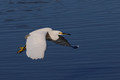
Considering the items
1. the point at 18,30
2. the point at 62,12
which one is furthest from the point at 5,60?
the point at 62,12

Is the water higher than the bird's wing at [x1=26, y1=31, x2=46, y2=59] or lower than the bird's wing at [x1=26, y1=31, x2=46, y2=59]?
lower

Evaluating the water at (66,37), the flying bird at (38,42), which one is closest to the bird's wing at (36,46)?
the flying bird at (38,42)

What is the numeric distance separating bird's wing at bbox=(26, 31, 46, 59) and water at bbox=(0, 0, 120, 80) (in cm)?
198

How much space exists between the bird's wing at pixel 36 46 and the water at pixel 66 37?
6.49 feet

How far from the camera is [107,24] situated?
15422 millimetres

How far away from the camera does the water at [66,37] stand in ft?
38.3

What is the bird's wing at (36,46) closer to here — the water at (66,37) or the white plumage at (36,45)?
the white plumage at (36,45)

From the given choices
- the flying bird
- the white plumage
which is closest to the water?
the flying bird

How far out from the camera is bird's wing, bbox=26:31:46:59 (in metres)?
8.57

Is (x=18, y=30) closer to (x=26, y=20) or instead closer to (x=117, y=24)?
(x=26, y=20)

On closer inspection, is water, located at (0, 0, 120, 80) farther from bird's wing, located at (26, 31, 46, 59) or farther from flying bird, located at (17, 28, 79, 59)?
bird's wing, located at (26, 31, 46, 59)

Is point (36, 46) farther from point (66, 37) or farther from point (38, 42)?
point (66, 37)

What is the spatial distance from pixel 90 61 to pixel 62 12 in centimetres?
574

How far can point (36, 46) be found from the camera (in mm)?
8992
